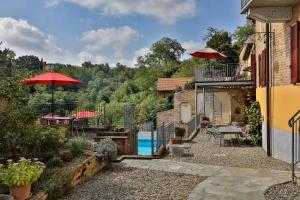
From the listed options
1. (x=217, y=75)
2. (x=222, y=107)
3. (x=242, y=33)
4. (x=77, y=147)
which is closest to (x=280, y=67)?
(x=77, y=147)

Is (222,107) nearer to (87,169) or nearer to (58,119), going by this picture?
(58,119)

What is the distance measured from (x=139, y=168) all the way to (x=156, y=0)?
27.8 ft

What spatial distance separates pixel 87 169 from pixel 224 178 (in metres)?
3.25

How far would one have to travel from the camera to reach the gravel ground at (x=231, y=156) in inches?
373

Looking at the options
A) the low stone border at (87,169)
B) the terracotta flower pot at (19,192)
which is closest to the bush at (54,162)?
the low stone border at (87,169)

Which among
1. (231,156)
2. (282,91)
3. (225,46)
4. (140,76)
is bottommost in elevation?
(231,156)

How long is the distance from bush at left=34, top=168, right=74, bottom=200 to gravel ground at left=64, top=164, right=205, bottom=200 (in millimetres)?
191

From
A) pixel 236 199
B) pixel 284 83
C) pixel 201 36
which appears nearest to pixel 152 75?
pixel 201 36

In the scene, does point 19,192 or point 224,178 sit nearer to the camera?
point 19,192

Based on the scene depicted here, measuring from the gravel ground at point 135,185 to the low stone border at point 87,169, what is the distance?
147 mm

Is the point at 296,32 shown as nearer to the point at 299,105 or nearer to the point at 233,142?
the point at 299,105

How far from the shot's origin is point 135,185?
7.35 metres

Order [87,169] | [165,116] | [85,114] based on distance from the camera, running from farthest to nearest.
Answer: [165,116], [85,114], [87,169]

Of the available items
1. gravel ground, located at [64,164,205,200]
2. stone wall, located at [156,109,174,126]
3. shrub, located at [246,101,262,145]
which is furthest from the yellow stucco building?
stone wall, located at [156,109,174,126]
